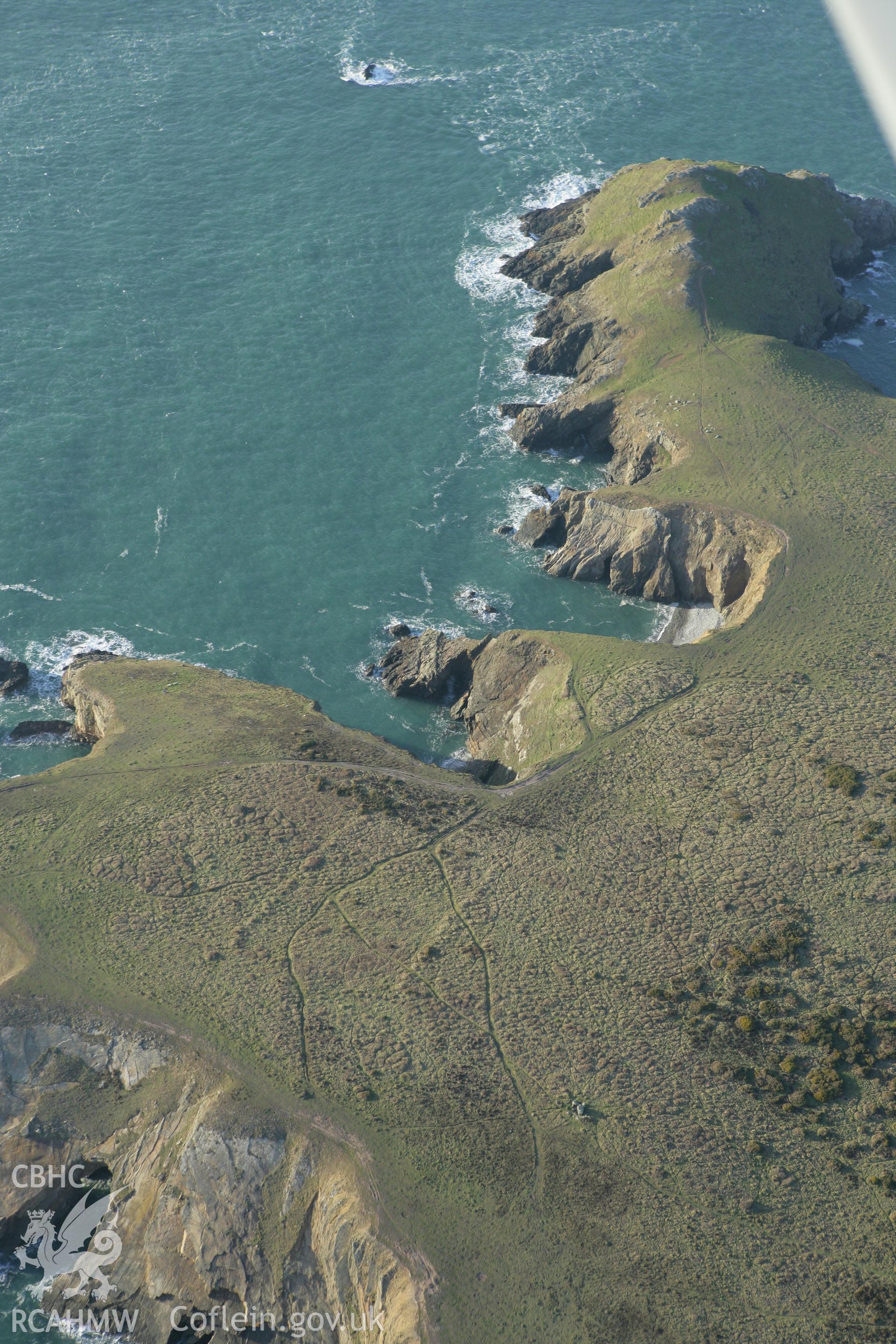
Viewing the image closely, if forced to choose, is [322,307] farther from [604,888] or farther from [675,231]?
[604,888]

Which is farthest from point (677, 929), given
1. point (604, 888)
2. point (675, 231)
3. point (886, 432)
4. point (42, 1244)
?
point (675, 231)

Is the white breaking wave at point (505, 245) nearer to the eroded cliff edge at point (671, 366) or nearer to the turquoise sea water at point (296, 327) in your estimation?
the turquoise sea water at point (296, 327)

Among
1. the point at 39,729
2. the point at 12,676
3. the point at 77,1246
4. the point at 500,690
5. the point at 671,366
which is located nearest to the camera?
the point at 77,1246

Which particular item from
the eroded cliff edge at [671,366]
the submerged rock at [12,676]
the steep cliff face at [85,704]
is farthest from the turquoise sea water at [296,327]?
the eroded cliff edge at [671,366]

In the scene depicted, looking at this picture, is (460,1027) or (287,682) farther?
(287,682)

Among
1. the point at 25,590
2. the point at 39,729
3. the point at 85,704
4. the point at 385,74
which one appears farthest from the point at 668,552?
the point at 385,74

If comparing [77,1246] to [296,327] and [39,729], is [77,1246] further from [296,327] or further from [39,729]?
[296,327]
